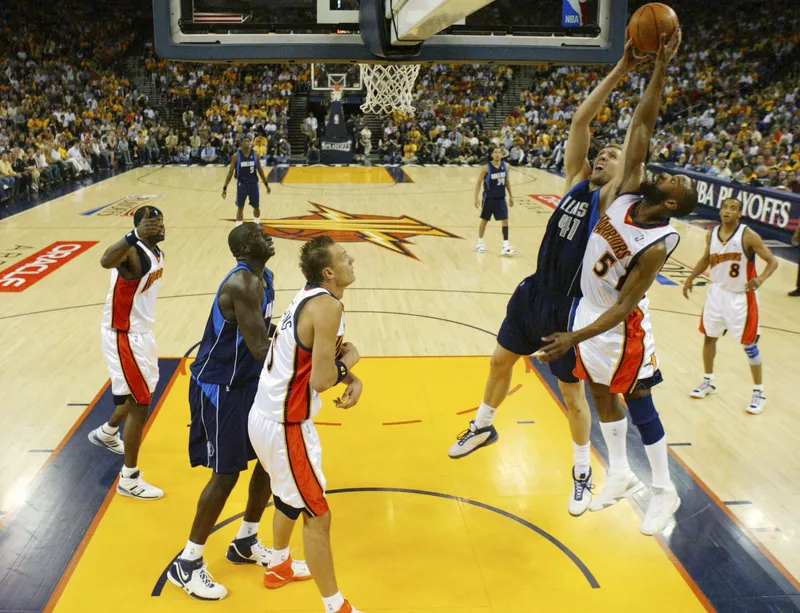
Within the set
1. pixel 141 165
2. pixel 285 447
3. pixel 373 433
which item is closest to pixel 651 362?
pixel 285 447

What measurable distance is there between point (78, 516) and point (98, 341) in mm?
3273

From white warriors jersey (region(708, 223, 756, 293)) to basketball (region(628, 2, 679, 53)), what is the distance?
10.2 feet

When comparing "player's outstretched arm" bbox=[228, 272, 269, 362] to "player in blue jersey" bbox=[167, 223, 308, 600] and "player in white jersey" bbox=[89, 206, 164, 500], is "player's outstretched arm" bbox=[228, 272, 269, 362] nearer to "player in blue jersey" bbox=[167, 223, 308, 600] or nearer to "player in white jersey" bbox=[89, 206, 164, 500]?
"player in blue jersey" bbox=[167, 223, 308, 600]

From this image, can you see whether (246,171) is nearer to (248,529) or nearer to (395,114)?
(248,529)

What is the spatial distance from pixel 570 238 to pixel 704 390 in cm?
297

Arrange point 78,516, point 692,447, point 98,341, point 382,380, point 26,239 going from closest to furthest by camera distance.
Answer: point 78,516 → point 692,447 → point 382,380 → point 98,341 → point 26,239

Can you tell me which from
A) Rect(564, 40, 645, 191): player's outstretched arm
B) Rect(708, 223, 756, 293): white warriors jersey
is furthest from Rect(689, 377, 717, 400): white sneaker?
Rect(564, 40, 645, 191): player's outstretched arm

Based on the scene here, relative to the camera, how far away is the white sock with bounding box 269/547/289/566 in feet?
12.4

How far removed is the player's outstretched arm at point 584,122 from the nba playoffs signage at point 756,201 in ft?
28.4

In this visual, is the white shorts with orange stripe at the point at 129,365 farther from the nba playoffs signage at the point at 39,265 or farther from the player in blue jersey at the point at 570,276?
the nba playoffs signage at the point at 39,265

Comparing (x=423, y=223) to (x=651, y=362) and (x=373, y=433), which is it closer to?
(x=373, y=433)

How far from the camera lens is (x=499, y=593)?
3793 mm

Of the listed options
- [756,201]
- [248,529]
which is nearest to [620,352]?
[248,529]

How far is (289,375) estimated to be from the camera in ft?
10.8
